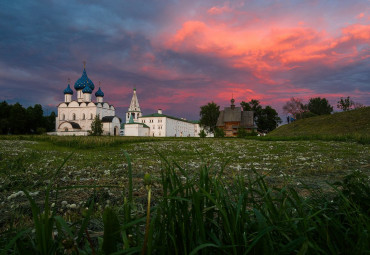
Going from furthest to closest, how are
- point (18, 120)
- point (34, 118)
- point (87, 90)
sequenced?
point (87, 90)
point (34, 118)
point (18, 120)

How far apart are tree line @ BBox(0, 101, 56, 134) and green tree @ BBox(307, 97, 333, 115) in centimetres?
10987

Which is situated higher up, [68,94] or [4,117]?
[68,94]

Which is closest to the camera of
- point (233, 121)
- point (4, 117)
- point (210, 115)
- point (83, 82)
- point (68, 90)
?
point (233, 121)

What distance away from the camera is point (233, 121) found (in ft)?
248

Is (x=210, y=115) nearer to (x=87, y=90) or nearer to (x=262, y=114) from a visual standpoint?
(x=262, y=114)

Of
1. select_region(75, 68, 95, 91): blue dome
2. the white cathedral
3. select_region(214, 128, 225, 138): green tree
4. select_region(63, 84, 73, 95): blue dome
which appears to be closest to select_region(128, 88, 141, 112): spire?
the white cathedral

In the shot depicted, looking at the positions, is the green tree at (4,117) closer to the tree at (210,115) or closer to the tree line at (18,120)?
the tree line at (18,120)

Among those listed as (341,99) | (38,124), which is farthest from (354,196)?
(38,124)

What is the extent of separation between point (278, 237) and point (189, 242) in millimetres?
528

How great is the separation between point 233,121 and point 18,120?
225 feet

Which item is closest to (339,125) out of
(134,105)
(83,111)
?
(83,111)

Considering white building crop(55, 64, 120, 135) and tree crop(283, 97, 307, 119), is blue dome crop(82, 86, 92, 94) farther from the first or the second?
tree crop(283, 97, 307, 119)

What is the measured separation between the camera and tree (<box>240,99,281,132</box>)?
9144cm

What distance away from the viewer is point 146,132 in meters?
117
